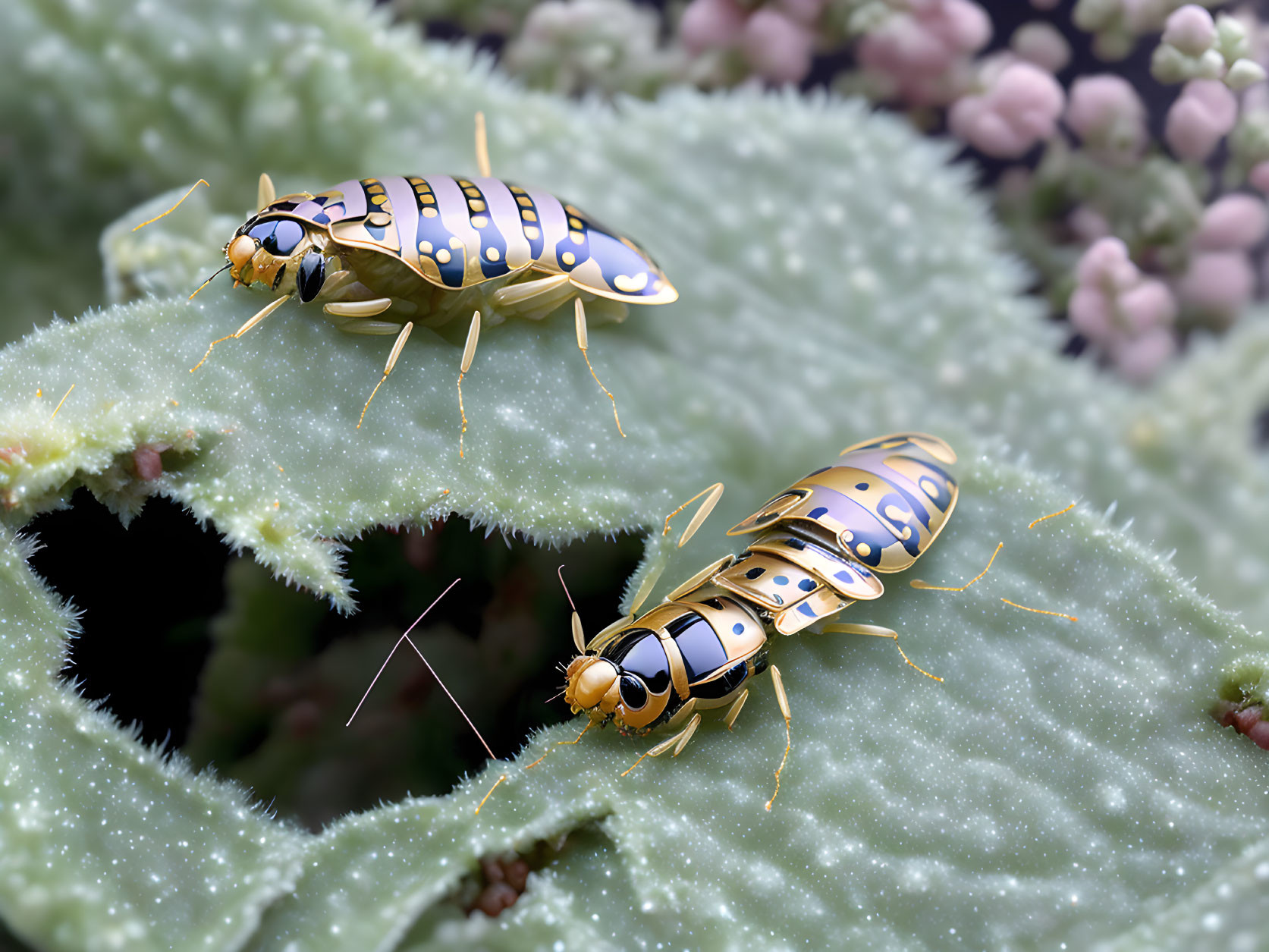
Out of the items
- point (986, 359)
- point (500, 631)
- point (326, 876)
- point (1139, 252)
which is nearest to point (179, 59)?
point (500, 631)

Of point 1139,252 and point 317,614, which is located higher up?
point 1139,252

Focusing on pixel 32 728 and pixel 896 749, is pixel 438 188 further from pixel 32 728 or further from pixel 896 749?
pixel 896 749

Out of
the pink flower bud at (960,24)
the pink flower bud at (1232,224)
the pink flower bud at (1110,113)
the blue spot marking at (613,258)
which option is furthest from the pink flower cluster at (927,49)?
the blue spot marking at (613,258)

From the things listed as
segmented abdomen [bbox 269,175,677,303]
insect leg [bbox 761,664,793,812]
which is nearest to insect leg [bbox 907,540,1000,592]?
insect leg [bbox 761,664,793,812]

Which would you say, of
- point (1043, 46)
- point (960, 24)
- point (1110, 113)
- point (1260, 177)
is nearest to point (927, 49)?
point (960, 24)

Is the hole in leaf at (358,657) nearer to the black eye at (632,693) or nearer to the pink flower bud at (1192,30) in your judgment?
the black eye at (632,693)

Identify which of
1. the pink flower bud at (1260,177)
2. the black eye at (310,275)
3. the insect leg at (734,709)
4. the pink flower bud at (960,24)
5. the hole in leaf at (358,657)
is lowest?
the hole in leaf at (358,657)

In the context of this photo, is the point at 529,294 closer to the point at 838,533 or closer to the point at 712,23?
the point at 838,533

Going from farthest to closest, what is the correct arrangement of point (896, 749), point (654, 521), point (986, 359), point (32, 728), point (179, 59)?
point (986, 359) < point (179, 59) < point (654, 521) < point (896, 749) < point (32, 728)
